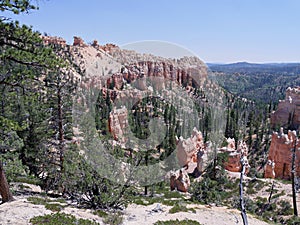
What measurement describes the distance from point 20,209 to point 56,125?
4360 millimetres

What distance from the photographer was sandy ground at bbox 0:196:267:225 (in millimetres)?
6957

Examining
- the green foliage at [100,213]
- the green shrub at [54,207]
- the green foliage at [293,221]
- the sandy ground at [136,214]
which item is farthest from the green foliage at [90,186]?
the green foliage at [293,221]

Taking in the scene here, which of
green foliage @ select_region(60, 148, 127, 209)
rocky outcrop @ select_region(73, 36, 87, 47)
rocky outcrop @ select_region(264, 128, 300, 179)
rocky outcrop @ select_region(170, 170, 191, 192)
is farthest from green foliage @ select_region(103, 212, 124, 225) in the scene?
rocky outcrop @ select_region(73, 36, 87, 47)

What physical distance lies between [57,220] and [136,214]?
3201 millimetres

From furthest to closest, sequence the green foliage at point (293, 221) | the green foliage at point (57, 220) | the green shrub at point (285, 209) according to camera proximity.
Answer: the green shrub at point (285, 209) < the green foliage at point (293, 221) < the green foliage at point (57, 220)

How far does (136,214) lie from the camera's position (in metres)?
9.41

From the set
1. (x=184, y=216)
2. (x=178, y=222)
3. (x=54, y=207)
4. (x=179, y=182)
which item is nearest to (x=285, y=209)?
(x=179, y=182)

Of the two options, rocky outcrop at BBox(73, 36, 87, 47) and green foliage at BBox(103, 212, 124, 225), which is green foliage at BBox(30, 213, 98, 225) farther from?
rocky outcrop at BBox(73, 36, 87, 47)

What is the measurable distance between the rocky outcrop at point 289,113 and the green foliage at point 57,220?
44.8 metres

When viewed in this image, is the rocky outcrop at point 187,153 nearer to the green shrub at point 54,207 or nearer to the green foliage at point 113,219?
the green foliage at point 113,219

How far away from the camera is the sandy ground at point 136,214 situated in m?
6.96

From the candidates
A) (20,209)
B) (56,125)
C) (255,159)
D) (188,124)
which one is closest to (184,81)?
(188,124)

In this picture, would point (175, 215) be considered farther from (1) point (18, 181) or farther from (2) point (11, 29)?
(1) point (18, 181)

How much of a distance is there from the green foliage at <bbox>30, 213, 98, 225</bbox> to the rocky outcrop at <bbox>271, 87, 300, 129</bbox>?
4482 cm
